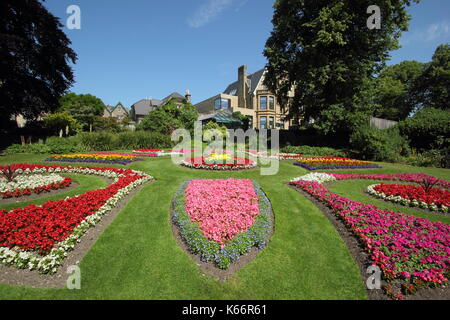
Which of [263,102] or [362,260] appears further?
[263,102]

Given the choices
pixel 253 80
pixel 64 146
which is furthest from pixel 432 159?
pixel 253 80

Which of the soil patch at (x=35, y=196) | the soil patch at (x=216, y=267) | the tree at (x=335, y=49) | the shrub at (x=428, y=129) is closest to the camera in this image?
the soil patch at (x=216, y=267)

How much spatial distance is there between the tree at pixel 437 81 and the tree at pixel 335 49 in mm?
18974

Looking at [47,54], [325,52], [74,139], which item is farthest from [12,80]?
[325,52]

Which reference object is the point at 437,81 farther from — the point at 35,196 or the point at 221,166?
the point at 35,196

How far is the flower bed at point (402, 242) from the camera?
3877mm

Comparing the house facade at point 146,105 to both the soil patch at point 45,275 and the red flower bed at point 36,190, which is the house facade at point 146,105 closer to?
the red flower bed at point 36,190

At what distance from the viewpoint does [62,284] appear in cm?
388

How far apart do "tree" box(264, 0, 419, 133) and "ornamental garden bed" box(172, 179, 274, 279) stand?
16377 mm

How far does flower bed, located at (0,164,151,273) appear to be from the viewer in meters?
4.20

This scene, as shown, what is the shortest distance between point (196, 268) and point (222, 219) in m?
1.55

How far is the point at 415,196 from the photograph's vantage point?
7.28 m

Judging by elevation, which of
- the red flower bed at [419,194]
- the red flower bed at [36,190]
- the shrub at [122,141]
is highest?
the shrub at [122,141]

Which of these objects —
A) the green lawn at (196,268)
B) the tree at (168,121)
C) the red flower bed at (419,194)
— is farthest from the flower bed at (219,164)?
the tree at (168,121)
